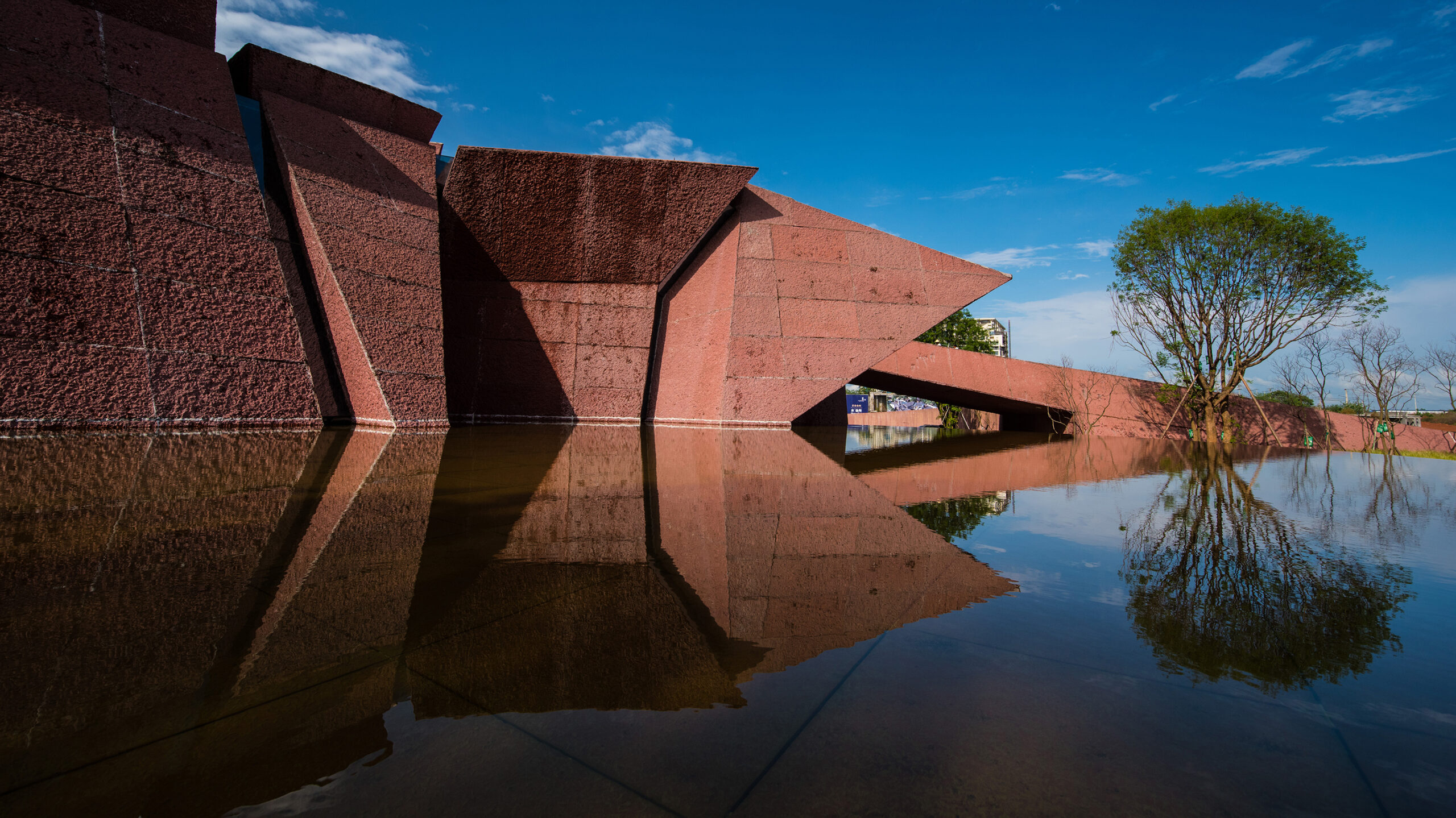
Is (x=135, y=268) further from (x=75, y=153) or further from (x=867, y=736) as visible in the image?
(x=867, y=736)

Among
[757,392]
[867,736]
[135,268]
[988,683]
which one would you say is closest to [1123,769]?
[988,683]

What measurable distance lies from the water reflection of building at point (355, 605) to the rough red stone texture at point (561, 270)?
27.9 feet

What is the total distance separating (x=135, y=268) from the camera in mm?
7023

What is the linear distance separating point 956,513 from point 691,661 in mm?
2972

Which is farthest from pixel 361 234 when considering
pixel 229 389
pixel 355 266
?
pixel 229 389

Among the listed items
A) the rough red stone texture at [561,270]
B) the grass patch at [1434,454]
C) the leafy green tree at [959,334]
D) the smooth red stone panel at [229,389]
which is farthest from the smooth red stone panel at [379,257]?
the leafy green tree at [959,334]

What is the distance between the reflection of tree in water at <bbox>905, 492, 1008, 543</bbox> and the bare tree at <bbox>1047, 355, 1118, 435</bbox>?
51.8ft

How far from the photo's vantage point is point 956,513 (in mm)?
4254

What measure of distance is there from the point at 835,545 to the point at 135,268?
327 inches

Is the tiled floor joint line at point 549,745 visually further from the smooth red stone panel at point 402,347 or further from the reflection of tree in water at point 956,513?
the smooth red stone panel at point 402,347

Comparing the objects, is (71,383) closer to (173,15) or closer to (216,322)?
(216,322)

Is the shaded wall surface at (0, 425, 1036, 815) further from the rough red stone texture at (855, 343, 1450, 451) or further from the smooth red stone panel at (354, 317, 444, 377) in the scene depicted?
the rough red stone texture at (855, 343, 1450, 451)

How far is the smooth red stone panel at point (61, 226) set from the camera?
639cm

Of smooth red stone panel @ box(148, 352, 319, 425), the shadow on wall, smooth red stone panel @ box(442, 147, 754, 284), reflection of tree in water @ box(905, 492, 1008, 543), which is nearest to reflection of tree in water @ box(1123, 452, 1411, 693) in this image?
reflection of tree in water @ box(905, 492, 1008, 543)
